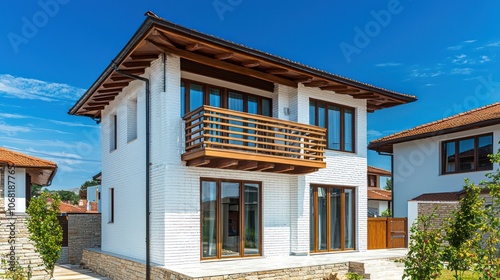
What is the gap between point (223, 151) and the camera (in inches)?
422

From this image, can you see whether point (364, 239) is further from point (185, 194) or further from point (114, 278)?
point (114, 278)

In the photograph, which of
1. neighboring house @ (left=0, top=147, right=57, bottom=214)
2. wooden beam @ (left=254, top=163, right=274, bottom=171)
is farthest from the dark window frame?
neighboring house @ (left=0, top=147, right=57, bottom=214)

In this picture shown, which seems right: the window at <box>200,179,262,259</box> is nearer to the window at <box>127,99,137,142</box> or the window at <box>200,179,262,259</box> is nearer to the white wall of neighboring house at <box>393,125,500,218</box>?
the window at <box>127,99,137,142</box>

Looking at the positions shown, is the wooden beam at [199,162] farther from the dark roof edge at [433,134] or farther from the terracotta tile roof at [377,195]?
the terracotta tile roof at [377,195]

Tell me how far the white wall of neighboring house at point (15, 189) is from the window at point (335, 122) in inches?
546

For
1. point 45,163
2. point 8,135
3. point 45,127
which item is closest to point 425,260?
point 45,163

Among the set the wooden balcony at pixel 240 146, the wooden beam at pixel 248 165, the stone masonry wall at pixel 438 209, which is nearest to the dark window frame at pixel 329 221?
the wooden balcony at pixel 240 146

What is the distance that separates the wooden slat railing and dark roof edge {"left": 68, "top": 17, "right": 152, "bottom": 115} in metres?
2.19

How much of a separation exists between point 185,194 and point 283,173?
3368mm

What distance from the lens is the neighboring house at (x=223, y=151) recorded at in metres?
11.1

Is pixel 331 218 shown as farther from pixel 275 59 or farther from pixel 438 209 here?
pixel 275 59

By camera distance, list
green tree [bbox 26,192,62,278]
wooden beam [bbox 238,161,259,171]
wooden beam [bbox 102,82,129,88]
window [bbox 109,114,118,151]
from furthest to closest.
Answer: window [bbox 109,114,118,151] → wooden beam [bbox 102,82,129,88] → green tree [bbox 26,192,62,278] → wooden beam [bbox 238,161,259,171]

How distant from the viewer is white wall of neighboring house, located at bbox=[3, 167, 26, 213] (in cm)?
1934

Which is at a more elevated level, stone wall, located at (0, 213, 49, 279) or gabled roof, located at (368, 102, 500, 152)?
gabled roof, located at (368, 102, 500, 152)
